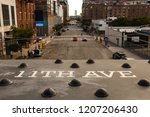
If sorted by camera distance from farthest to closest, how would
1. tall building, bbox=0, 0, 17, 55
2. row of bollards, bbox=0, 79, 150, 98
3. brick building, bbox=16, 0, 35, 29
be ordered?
brick building, bbox=16, 0, 35, 29
tall building, bbox=0, 0, 17, 55
row of bollards, bbox=0, 79, 150, 98

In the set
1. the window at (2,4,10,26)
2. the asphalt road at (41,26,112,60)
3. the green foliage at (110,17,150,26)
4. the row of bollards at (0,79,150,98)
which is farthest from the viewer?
the green foliage at (110,17,150,26)

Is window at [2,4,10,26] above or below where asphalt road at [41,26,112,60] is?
above

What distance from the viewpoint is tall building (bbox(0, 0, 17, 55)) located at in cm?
5169

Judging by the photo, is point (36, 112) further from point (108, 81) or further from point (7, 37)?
point (7, 37)

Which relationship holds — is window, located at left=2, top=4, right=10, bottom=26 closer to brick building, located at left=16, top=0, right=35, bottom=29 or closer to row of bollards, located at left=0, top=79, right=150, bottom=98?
brick building, located at left=16, top=0, right=35, bottom=29

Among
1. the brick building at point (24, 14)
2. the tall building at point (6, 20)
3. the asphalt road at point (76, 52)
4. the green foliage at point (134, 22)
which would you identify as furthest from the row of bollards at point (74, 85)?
the green foliage at point (134, 22)

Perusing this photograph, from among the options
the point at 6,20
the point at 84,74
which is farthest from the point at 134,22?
the point at 84,74

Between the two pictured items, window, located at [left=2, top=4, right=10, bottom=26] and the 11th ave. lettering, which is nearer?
the 11th ave. lettering

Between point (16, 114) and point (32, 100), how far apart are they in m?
0.84

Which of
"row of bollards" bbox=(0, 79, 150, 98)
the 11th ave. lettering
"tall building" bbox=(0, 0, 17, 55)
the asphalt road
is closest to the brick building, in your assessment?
"tall building" bbox=(0, 0, 17, 55)

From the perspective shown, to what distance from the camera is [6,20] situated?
5522cm

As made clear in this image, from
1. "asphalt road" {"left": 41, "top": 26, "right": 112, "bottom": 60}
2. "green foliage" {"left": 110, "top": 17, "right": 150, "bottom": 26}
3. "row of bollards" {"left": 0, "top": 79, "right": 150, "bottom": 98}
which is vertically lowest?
"asphalt road" {"left": 41, "top": 26, "right": 112, "bottom": 60}

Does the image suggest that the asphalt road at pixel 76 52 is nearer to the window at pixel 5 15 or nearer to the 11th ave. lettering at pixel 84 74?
the window at pixel 5 15

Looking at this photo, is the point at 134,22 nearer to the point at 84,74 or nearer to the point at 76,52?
the point at 76,52
